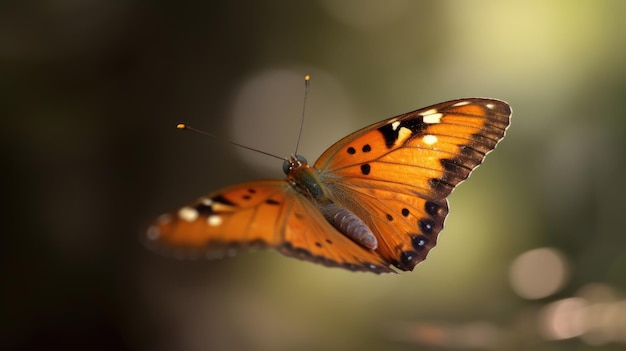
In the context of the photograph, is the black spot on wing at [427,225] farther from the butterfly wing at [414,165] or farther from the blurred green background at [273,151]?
the blurred green background at [273,151]

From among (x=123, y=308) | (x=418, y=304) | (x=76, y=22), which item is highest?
(x=76, y=22)

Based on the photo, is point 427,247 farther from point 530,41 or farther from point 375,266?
point 530,41

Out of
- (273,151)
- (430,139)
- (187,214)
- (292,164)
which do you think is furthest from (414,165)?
(273,151)

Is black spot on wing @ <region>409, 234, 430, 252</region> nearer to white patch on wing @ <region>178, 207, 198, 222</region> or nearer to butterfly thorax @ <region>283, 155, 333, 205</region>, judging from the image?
butterfly thorax @ <region>283, 155, 333, 205</region>

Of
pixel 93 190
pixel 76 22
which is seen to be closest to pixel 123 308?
Answer: pixel 93 190

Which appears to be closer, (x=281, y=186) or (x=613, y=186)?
(x=281, y=186)

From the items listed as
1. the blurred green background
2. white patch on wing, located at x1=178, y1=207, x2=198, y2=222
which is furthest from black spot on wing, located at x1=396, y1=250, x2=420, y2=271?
the blurred green background
